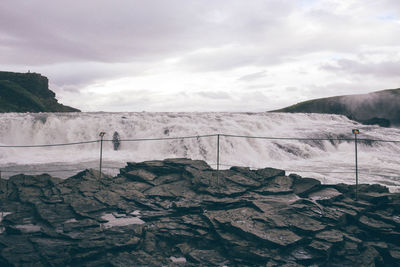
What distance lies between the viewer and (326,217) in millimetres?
7973

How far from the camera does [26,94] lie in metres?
71.8

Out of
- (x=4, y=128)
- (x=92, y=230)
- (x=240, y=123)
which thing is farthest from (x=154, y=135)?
(x=92, y=230)

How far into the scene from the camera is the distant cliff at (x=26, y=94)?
2688 inches

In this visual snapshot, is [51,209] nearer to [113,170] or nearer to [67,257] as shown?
[67,257]

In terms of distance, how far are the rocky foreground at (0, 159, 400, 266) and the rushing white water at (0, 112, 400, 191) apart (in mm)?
6122

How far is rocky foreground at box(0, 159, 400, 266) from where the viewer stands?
682 cm

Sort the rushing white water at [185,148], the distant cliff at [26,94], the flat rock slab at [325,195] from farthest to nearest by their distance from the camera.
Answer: the distant cliff at [26,94]
the rushing white water at [185,148]
the flat rock slab at [325,195]

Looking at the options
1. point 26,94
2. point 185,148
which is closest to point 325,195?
point 185,148

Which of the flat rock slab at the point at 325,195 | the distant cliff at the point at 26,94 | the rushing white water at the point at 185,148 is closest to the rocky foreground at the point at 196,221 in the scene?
the flat rock slab at the point at 325,195

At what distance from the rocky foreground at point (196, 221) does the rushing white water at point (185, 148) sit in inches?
241

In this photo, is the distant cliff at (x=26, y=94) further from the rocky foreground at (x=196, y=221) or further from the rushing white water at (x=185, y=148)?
the rocky foreground at (x=196, y=221)

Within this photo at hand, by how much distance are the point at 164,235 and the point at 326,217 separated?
3724 millimetres

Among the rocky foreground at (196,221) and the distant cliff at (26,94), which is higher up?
the distant cliff at (26,94)

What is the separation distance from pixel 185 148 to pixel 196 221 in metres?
14.5
